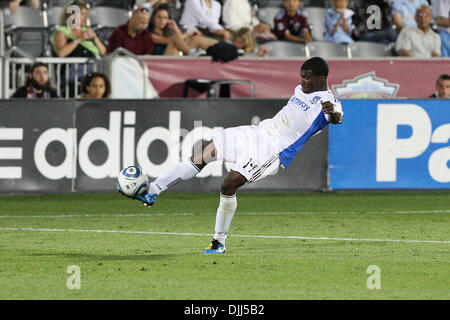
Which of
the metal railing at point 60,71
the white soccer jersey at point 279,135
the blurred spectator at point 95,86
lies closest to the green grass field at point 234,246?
the white soccer jersey at point 279,135

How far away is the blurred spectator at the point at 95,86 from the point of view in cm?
1700

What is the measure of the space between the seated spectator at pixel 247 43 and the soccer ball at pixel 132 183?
9599mm

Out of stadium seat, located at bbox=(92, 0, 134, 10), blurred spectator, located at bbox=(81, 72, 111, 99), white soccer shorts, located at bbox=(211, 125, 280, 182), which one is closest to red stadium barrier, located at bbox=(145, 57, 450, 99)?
blurred spectator, located at bbox=(81, 72, 111, 99)

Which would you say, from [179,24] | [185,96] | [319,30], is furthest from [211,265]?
[319,30]

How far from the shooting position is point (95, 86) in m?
17.0

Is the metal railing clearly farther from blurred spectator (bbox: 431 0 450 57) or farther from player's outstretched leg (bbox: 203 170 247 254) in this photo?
player's outstretched leg (bbox: 203 170 247 254)

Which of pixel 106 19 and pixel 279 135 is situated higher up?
pixel 106 19

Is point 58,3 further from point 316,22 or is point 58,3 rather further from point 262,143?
point 262,143

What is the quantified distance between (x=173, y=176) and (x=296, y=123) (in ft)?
4.14

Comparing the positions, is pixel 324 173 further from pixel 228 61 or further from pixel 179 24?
pixel 179 24

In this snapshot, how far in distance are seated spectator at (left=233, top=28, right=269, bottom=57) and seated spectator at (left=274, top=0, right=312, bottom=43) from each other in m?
0.90

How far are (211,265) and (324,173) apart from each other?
7.71 metres

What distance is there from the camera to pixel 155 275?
9148mm

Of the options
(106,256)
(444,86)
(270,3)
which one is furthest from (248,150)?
(270,3)
